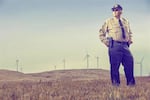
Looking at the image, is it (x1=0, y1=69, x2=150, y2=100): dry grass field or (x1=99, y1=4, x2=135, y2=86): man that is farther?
(x1=99, y1=4, x2=135, y2=86): man

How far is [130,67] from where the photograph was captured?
1370 centimetres

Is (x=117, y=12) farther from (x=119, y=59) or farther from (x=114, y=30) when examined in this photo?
(x=119, y=59)

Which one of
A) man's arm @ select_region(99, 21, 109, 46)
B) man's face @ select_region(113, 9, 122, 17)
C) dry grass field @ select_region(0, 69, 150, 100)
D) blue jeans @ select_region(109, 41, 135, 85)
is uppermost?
man's face @ select_region(113, 9, 122, 17)

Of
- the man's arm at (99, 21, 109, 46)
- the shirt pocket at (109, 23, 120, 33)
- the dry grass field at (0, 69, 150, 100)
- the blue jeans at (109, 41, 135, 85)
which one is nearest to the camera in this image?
the dry grass field at (0, 69, 150, 100)

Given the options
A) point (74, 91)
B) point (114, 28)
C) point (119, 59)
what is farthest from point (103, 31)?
point (74, 91)

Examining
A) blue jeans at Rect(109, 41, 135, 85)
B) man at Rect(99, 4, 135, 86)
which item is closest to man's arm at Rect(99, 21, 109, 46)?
man at Rect(99, 4, 135, 86)

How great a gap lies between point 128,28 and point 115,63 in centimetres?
123

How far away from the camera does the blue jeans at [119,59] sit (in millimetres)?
13320

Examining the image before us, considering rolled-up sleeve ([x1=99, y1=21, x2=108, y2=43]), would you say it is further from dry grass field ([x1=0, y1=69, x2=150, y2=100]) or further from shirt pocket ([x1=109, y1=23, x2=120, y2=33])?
dry grass field ([x1=0, y1=69, x2=150, y2=100])

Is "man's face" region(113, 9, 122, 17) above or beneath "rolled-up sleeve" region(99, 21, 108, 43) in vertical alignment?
above

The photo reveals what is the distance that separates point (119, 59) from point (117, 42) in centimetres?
54

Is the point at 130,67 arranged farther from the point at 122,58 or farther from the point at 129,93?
the point at 129,93

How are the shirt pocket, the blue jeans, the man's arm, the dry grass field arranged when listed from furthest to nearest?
the man's arm → the shirt pocket → the blue jeans → the dry grass field

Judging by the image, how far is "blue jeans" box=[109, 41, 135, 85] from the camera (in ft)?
43.7
